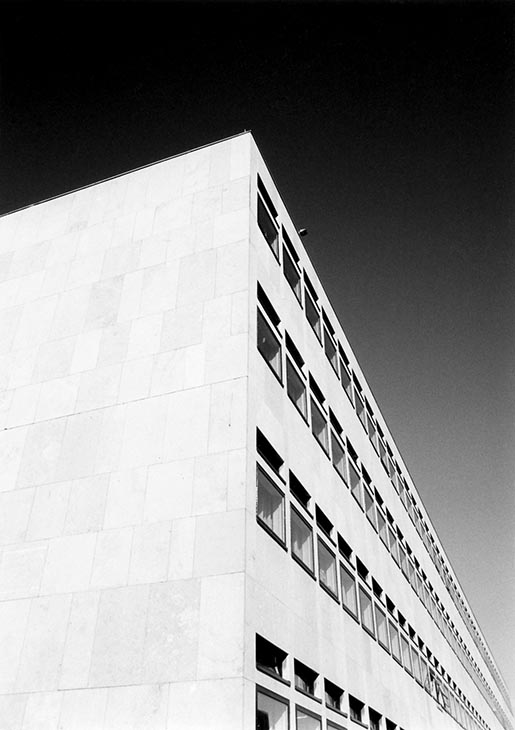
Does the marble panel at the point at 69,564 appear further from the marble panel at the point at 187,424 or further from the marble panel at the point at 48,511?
the marble panel at the point at 187,424

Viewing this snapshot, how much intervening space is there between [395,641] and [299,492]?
1383 centimetres

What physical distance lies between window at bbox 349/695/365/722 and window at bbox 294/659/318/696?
372 centimetres

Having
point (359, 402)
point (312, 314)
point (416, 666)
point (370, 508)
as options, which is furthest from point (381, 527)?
point (312, 314)

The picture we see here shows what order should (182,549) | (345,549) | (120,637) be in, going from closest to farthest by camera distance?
(120,637) < (182,549) < (345,549)

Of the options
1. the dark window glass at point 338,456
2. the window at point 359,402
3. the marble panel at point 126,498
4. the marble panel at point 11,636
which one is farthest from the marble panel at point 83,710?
the window at point 359,402

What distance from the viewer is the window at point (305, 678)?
14250 millimetres

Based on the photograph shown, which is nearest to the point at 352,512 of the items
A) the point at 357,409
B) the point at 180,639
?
the point at 357,409

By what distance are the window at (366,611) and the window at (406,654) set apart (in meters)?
6.19

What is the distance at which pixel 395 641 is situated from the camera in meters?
27.0

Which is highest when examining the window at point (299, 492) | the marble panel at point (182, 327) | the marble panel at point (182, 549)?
the marble panel at point (182, 327)

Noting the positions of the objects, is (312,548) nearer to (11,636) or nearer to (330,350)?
(11,636)

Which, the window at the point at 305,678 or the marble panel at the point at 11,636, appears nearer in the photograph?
the marble panel at the point at 11,636

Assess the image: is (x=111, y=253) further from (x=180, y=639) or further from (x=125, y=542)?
(x=180, y=639)

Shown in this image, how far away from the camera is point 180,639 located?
11.7 m
